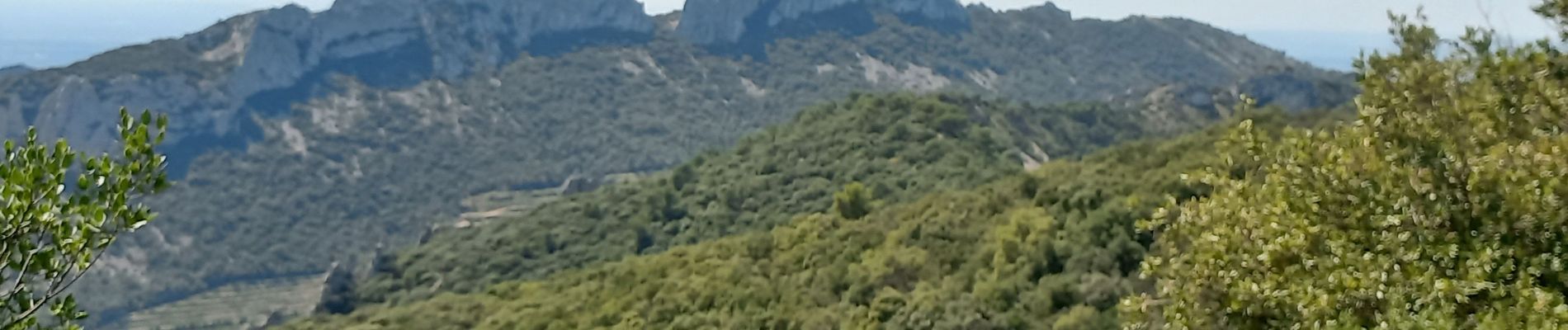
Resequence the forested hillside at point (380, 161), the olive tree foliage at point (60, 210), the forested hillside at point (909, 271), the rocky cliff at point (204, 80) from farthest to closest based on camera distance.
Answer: the rocky cliff at point (204, 80) → the forested hillside at point (380, 161) → the forested hillside at point (909, 271) → the olive tree foliage at point (60, 210)

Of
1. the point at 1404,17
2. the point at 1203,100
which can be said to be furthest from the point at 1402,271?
the point at 1203,100

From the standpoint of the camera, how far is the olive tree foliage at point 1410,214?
27.2ft

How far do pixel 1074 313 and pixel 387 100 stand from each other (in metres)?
182

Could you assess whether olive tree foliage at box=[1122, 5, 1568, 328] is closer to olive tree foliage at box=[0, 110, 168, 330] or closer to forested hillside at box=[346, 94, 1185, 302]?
olive tree foliage at box=[0, 110, 168, 330]

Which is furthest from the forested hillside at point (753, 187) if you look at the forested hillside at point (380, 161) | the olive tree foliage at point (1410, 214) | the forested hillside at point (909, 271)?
the olive tree foliage at point (1410, 214)

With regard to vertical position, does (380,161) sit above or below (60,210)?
below

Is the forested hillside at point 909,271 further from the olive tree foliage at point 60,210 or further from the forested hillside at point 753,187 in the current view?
the olive tree foliage at point 60,210

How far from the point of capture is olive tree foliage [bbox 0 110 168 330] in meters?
7.54

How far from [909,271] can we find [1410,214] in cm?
2948

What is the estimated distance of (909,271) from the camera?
126 ft

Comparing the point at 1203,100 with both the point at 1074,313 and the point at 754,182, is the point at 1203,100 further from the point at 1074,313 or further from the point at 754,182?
the point at 1074,313

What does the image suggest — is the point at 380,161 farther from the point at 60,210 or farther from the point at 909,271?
the point at 60,210

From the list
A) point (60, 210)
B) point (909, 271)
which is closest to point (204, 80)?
point (909, 271)

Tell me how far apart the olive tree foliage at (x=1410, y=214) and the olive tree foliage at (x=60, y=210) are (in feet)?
31.7
